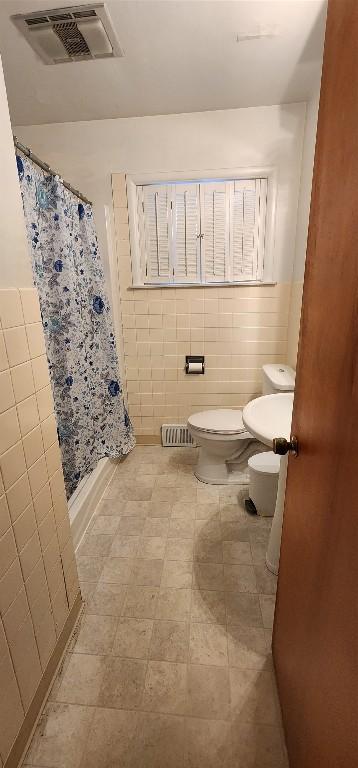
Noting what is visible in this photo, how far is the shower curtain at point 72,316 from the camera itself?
1.32 meters

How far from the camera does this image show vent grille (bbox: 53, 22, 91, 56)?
128cm

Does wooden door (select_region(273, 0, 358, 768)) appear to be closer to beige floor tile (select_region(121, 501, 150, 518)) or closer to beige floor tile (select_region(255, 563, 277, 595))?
beige floor tile (select_region(255, 563, 277, 595))

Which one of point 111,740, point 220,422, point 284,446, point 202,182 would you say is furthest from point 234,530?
point 202,182

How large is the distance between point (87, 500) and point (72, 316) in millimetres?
1009

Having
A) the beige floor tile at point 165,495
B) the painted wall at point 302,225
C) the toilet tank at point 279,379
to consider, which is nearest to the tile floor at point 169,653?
the beige floor tile at point 165,495

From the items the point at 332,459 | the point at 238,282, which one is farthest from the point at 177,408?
the point at 332,459

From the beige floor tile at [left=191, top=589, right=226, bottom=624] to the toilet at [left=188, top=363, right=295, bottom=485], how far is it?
788 millimetres

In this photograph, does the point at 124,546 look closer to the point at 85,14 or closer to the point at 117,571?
the point at 117,571

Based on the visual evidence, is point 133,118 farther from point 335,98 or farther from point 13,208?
point 335,98

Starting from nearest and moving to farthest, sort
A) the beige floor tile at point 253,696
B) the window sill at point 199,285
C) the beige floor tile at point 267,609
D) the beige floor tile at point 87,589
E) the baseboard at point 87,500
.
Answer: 1. the beige floor tile at point 253,696
2. the beige floor tile at point 267,609
3. the beige floor tile at point 87,589
4. the baseboard at point 87,500
5. the window sill at point 199,285

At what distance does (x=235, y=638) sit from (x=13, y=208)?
1.59 meters

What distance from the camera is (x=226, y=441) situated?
190cm

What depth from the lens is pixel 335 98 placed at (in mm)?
549

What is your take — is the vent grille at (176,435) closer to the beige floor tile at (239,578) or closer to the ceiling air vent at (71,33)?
the beige floor tile at (239,578)
